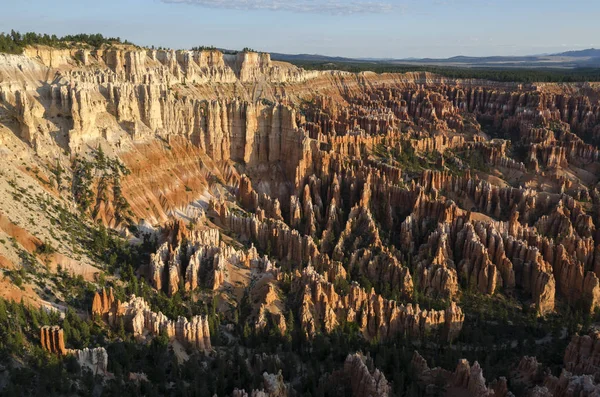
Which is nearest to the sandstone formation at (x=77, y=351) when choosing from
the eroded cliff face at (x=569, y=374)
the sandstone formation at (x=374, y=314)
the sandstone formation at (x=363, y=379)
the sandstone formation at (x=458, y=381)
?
the sandstone formation at (x=363, y=379)

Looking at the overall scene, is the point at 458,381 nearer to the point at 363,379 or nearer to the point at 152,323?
the point at 363,379

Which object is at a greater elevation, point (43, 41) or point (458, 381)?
point (43, 41)

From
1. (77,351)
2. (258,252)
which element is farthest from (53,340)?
(258,252)

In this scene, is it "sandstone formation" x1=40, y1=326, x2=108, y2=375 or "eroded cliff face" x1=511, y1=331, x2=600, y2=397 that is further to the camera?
"sandstone formation" x1=40, y1=326, x2=108, y2=375

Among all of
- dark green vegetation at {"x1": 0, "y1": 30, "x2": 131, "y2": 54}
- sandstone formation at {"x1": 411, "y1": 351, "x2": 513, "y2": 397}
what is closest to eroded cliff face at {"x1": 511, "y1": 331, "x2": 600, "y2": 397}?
sandstone formation at {"x1": 411, "y1": 351, "x2": 513, "y2": 397}

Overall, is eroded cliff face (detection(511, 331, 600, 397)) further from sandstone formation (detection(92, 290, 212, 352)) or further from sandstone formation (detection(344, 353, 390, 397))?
sandstone formation (detection(92, 290, 212, 352))
